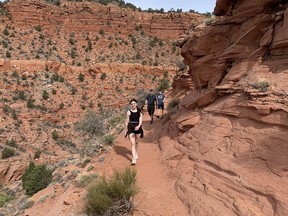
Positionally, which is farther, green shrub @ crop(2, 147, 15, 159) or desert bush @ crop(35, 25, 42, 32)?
desert bush @ crop(35, 25, 42, 32)

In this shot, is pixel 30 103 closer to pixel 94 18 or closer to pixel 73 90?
pixel 73 90

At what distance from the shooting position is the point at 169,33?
4547 cm

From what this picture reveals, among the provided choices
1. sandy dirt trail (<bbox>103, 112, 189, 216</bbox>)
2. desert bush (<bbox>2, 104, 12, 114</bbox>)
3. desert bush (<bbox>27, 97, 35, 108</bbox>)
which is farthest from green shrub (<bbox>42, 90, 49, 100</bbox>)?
sandy dirt trail (<bbox>103, 112, 189, 216</bbox>)

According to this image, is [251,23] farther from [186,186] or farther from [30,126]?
[30,126]

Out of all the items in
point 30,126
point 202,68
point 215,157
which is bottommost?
point 30,126

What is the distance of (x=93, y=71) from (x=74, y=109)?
289 inches

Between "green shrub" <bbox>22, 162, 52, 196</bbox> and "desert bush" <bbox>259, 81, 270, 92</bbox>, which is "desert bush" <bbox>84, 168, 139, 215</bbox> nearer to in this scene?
"desert bush" <bbox>259, 81, 270, 92</bbox>

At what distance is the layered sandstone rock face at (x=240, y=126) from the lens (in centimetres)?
381

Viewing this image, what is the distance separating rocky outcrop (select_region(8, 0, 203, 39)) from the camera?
37.9m

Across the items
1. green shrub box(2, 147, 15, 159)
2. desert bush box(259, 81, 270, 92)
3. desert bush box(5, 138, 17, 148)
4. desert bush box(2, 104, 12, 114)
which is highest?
desert bush box(259, 81, 270, 92)

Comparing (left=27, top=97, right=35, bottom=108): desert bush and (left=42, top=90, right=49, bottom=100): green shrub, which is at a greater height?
(left=42, top=90, right=49, bottom=100): green shrub

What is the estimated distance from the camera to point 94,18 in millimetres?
41656

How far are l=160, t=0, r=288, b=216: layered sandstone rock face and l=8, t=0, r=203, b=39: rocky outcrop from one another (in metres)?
36.3

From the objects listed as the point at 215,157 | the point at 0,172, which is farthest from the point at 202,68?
the point at 0,172
